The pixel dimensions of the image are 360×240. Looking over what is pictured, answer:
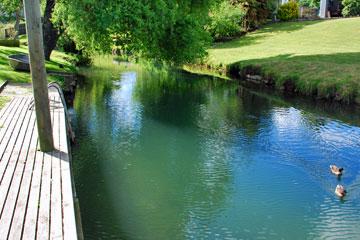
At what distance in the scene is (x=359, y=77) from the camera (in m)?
25.0

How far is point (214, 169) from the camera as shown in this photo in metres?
14.2

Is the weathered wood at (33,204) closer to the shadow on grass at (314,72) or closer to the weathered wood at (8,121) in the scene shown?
the weathered wood at (8,121)

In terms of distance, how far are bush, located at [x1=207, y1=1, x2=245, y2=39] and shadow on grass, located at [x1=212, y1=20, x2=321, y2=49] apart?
2.00 metres

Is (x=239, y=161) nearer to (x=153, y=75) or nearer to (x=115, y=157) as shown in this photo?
(x=115, y=157)

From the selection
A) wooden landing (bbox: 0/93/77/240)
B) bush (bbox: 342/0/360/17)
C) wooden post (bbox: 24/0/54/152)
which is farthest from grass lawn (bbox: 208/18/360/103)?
wooden post (bbox: 24/0/54/152)

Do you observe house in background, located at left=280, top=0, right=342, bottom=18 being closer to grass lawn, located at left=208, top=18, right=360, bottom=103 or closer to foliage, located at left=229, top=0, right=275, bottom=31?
grass lawn, located at left=208, top=18, right=360, bottom=103

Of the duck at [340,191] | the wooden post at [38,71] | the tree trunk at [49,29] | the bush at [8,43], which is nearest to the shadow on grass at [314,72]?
the duck at [340,191]

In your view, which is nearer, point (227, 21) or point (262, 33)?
point (262, 33)

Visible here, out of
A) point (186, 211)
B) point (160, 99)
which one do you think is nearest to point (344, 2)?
point (160, 99)

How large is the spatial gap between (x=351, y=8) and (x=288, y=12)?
27.2ft

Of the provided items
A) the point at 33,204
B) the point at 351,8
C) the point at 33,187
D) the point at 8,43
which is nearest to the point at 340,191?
the point at 33,187

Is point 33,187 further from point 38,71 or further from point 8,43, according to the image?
point 8,43

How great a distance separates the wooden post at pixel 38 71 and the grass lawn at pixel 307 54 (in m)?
18.8

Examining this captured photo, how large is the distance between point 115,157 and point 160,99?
11.6 metres
